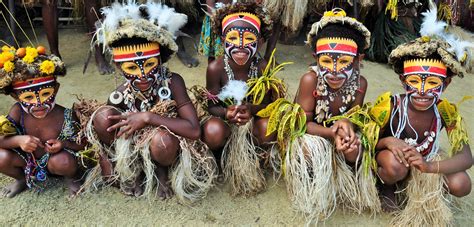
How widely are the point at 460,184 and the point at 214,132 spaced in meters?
1.39

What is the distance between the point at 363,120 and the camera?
250 centimetres

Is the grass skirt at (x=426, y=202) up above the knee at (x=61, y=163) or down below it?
above

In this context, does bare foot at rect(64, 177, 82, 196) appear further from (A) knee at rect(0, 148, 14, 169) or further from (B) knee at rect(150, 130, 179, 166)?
(B) knee at rect(150, 130, 179, 166)

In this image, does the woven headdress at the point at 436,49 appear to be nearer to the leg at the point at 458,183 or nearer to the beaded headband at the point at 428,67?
the beaded headband at the point at 428,67

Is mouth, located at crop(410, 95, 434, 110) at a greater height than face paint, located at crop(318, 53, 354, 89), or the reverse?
face paint, located at crop(318, 53, 354, 89)

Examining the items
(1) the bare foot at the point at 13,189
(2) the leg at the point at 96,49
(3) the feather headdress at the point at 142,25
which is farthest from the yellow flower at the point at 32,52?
(2) the leg at the point at 96,49

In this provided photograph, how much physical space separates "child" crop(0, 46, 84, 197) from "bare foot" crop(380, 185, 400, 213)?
184 cm

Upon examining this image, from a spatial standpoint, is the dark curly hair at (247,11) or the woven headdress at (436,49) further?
the dark curly hair at (247,11)

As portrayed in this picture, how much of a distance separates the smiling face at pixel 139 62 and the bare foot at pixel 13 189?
0.91m

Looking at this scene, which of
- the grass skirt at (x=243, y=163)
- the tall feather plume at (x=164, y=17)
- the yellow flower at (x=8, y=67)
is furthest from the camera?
the grass skirt at (x=243, y=163)

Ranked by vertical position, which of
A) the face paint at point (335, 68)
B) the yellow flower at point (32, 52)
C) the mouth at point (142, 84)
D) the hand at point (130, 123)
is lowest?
the hand at point (130, 123)

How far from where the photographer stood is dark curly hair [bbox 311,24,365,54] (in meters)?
2.38

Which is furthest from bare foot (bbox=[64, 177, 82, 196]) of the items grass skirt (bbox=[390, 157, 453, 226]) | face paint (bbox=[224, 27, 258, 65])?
grass skirt (bbox=[390, 157, 453, 226])

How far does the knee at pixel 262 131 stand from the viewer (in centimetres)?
259
